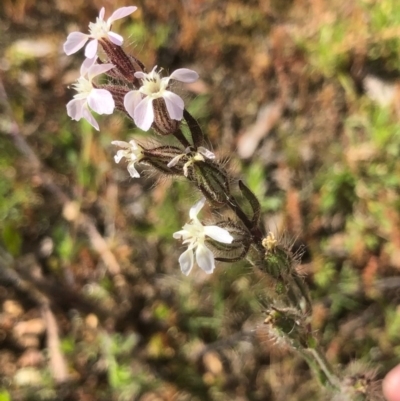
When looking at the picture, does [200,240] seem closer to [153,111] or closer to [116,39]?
[153,111]

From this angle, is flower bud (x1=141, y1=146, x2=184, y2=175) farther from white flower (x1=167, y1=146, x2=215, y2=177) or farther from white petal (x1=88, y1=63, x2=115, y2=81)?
white petal (x1=88, y1=63, x2=115, y2=81)

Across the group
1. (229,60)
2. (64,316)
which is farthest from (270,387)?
(229,60)

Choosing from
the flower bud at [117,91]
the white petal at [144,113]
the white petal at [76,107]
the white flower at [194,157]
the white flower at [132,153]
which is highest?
the white petal at [76,107]

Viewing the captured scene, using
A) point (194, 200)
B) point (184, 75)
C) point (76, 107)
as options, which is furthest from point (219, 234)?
point (194, 200)

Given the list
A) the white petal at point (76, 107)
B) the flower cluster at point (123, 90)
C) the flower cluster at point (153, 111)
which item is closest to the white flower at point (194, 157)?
the flower cluster at point (153, 111)

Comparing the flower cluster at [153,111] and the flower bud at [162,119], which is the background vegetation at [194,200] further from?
the flower bud at [162,119]

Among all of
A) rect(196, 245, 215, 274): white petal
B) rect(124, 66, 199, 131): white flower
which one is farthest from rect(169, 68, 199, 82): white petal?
rect(196, 245, 215, 274): white petal
